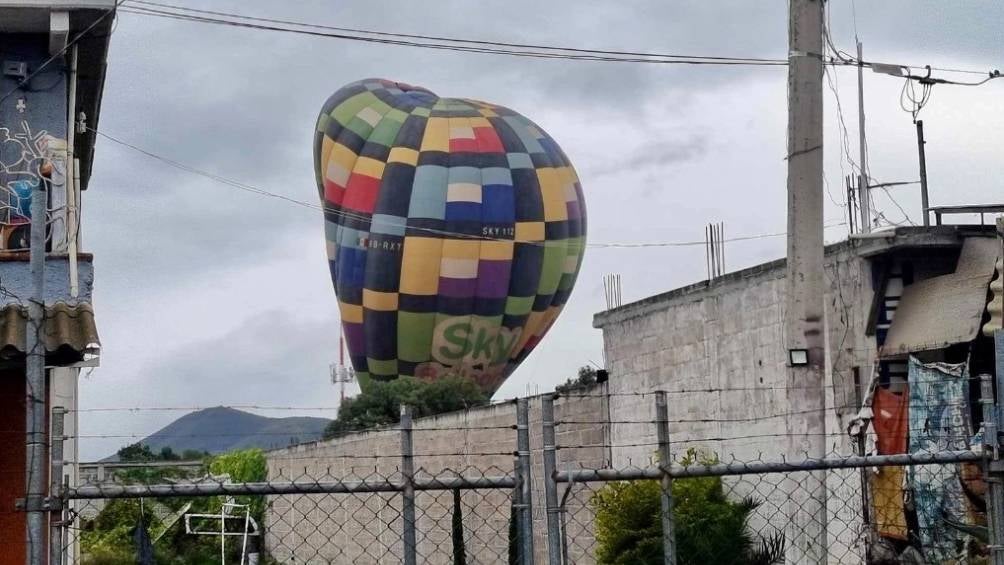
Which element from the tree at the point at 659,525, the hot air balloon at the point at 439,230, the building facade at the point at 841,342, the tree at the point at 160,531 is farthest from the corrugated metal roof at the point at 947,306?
the hot air balloon at the point at 439,230

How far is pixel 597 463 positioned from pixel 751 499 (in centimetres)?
450

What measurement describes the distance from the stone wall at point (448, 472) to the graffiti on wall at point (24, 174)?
771 centimetres

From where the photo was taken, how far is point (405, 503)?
6348 mm

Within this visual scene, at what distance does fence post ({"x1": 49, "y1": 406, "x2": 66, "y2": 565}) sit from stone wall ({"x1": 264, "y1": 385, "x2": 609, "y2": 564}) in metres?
12.2

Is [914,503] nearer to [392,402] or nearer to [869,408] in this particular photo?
[869,408]

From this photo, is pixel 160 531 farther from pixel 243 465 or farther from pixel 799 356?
pixel 799 356

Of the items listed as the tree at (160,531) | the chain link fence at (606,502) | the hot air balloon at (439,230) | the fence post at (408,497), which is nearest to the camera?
the fence post at (408,497)

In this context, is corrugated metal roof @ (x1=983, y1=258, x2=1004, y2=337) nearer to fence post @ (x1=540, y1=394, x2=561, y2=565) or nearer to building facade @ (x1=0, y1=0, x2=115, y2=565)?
building facade @ (x1=0, y1=0, x2=115, y2=565)

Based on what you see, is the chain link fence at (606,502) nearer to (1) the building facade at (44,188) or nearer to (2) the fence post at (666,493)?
(2) the fence post at (666,493)

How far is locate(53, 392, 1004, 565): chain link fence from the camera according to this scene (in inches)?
254

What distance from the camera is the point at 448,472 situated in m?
27.2

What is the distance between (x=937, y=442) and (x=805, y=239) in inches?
193

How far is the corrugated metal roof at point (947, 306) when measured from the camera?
15922 mm

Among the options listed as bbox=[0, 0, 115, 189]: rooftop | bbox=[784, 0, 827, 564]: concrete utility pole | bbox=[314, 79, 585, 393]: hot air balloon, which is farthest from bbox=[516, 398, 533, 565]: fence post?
bbox=[314, 79, 585, 393]: hot air balloon
